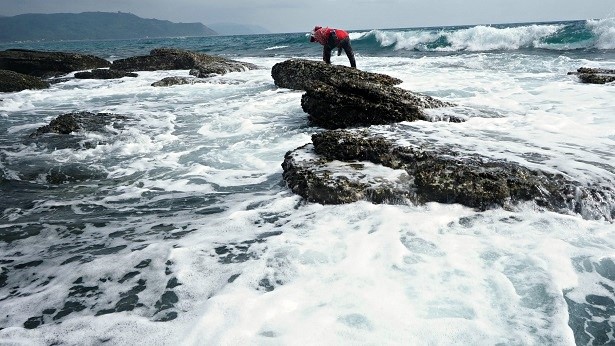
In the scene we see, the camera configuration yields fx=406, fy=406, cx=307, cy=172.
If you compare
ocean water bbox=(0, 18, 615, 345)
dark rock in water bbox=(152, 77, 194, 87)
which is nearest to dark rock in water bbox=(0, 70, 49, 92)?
dark rock in water bbox=(152, 77, 194, 87)

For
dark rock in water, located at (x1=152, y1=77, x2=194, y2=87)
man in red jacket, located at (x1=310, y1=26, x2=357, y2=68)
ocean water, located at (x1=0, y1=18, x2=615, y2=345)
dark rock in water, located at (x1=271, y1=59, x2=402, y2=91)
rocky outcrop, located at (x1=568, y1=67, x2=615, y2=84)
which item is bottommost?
ocean water, located at (x1=0, y1=18, x2=615, y2=345)

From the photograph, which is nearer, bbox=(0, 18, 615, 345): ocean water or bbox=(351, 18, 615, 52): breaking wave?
bbox=(0, 18, 615, 345): ocean water

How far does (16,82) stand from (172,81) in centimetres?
522

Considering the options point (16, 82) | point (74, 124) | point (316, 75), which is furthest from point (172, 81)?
point (74, 124)

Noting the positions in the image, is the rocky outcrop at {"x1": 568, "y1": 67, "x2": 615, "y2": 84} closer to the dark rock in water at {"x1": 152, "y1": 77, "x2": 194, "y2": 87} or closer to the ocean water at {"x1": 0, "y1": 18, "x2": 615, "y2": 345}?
the ocean water at {"x1": 0, "y1": 18, "x2": 615, "y2": 345}

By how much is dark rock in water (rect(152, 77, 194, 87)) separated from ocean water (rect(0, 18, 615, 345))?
7.21 m

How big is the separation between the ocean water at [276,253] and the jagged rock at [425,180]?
0.13m

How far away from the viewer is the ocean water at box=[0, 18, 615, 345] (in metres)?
2.42

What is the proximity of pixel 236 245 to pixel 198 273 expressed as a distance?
469 millimetres

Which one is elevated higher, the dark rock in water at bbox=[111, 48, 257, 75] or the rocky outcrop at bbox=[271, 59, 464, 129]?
the dark rock in water at bbox=[111, 48, 257, 75]

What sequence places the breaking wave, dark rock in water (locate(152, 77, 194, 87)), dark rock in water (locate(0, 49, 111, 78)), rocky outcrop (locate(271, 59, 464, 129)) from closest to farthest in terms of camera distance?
rocky outcrop (locate(271, 59, 464, 129)) → dark rock in water (locate(152, 77, 194, 87)) → dark rock in water (locate(0, 49, 111, 78)) → the breaking wave

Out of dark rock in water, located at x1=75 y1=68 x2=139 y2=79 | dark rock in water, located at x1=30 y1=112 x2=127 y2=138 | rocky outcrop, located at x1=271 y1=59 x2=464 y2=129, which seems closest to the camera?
rocky outcrop, located at x1=271 y1=59 x2=464 y2=129

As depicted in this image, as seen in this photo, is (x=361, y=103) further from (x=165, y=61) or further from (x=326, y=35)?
(x=165, y=61)

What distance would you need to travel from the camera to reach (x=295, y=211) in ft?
13.0
